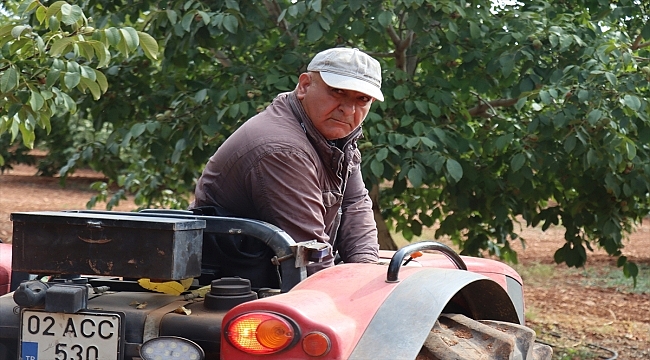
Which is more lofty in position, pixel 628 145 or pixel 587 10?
pixel 587 10

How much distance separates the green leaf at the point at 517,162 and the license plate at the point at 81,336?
336 centimetres

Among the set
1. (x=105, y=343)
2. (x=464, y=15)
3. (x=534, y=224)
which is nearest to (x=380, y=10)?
(x=464, y=15)

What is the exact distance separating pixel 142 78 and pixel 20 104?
2.11 metres

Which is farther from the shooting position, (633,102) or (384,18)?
(384,18)

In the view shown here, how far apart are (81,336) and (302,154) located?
923 millimetres

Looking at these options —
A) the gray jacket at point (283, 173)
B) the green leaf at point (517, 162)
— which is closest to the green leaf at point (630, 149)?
the green leaf at point (517, 162)

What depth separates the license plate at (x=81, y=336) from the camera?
2344 millimetres

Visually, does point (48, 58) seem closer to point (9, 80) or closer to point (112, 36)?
point (9, 80)

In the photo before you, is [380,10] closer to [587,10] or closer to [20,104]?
[587,10]

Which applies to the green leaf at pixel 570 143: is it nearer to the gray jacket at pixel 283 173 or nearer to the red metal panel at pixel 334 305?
the gray jacket at pixel 283 173

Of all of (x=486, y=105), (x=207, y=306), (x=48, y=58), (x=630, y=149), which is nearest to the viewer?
(x=207, y=306)

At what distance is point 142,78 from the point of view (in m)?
6.28

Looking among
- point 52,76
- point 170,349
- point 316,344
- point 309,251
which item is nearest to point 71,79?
point 52,76

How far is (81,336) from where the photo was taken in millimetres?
2346
